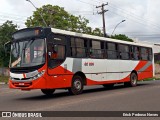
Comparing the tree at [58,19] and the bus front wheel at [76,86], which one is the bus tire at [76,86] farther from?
the tree at [58,19]

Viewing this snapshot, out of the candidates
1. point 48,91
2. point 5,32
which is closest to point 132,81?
point 48,91

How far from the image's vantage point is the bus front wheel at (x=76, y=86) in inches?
628

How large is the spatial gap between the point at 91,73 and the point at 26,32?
4.34 meters

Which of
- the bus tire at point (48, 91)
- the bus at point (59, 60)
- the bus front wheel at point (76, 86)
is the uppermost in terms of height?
the bus at point (59, 60)

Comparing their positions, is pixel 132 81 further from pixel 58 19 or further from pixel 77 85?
pixel 58 19

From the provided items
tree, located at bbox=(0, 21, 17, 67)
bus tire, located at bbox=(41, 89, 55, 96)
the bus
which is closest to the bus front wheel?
the bus

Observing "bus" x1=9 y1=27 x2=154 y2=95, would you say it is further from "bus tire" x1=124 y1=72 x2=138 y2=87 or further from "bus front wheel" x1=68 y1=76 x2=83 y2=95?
"bus tire" x1=124 y1=72 x2=138 y2=87

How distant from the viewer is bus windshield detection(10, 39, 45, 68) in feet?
46.9

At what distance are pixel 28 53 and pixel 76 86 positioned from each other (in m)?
3.13

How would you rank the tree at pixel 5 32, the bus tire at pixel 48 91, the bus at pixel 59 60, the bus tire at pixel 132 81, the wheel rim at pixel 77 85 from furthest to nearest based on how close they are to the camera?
1. the tree at pixel 5 32
2. the bus tire at pixel 132 81
3. the bus tire at pixel 48 91
4. the wheel rim at pixel 77 85
5. the bus at pixel 59 60

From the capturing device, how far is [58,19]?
189 feet

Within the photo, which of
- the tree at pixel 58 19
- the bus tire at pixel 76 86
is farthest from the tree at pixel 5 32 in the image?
the bus tire at pixel 76 86

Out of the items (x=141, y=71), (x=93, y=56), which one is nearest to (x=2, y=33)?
(x=141, y=71)

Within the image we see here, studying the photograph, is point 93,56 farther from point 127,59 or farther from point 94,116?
point 94,116
